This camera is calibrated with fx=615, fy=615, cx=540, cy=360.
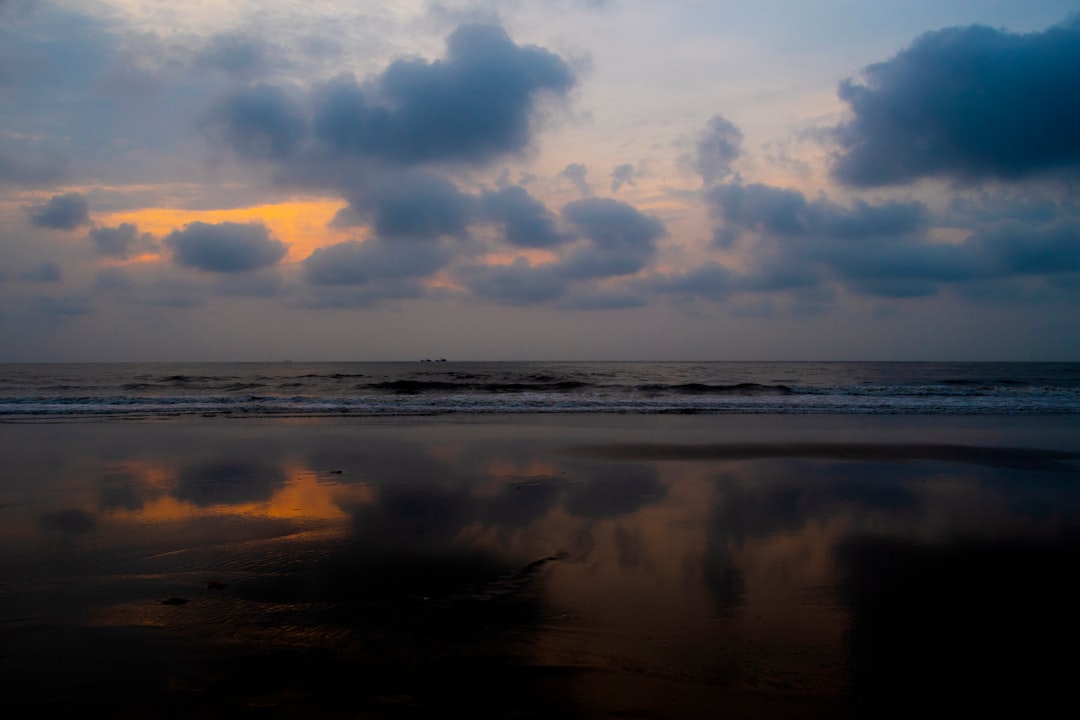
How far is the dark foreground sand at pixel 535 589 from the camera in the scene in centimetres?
371

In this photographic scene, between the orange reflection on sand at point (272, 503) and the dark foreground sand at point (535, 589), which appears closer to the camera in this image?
the dark foreground sand at point (535, 589)

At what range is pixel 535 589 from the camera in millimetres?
5254

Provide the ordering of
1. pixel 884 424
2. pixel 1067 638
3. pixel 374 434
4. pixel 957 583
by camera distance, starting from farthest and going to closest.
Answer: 1. pixel 884 424
2. pixel 374 434
3. pixel 957 583
4. pixel 1067 638

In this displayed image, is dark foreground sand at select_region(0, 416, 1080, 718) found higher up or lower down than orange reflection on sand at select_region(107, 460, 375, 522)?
lower down

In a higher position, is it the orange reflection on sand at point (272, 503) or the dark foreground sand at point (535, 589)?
the orange reflection on sand at point (272, 503)

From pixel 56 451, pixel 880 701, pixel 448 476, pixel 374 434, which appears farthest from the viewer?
pixel 374 434

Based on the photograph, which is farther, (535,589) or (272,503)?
(272,503)

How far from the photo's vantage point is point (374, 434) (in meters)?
15.8

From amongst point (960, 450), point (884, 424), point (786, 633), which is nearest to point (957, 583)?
point (786, 633)

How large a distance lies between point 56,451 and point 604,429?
12812 mm

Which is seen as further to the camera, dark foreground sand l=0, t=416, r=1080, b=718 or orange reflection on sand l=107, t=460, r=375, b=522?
orange reflection on sand l=107, t=460, r=375, b=522

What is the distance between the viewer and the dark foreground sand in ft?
12.2

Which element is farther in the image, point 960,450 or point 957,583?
point 960,450

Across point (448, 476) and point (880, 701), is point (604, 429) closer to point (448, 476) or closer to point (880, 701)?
point (448, 476)
